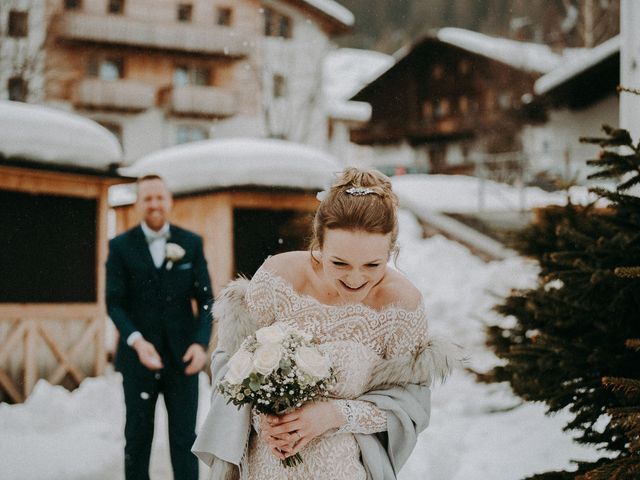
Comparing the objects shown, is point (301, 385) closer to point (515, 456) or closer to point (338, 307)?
point (338, 307)

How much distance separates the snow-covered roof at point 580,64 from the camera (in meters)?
13.5

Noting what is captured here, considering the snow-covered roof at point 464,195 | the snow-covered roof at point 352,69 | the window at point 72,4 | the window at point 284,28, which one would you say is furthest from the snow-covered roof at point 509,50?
the window at point 72,4

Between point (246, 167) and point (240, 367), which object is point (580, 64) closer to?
point (246, 167)

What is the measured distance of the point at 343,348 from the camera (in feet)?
7.64

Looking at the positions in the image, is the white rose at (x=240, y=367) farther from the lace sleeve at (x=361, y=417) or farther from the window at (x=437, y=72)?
the window at (x=437, y=72)

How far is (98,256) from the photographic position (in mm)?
8195

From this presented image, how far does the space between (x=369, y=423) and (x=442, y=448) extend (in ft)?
12.1

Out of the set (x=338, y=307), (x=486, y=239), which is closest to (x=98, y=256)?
(x=338, y=307)

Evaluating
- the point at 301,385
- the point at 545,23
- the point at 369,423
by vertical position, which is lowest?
the point at 369,423

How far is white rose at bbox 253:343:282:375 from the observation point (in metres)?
2.06

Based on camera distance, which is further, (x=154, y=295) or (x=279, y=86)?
(x=279, y=86)

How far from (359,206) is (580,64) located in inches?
532

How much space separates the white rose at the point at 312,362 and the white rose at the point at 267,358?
0.20 feet

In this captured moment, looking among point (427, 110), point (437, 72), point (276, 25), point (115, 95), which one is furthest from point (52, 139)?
point (427, 110)
